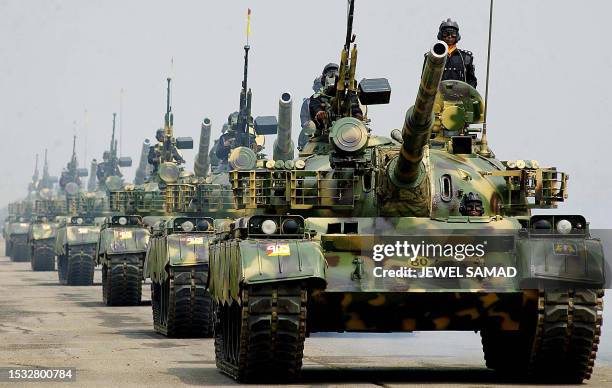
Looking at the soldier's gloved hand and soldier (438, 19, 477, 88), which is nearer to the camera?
soldier (438, 19, 477, 88)

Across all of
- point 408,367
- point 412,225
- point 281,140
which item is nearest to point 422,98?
point 412,225

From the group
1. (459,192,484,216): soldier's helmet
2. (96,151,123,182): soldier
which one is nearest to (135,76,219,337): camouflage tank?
(459,192,484,216): soldier's helmet

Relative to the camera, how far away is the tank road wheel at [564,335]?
17.3 m

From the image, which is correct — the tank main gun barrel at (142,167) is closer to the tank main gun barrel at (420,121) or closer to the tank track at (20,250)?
the tank track at (20,250)

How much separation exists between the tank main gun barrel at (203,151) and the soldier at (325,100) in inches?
737

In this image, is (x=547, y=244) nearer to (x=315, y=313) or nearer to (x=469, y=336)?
(x=315, y=313)

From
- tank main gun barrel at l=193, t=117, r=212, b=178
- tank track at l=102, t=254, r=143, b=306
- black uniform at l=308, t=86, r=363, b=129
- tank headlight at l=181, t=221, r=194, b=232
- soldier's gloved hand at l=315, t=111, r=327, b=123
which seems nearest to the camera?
soldier's gloved hand at l=315, t=111, r=327, b=123

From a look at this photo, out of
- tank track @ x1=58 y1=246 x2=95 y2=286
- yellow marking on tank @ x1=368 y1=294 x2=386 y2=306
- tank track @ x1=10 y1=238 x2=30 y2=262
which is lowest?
tank track @ x1=10 y1=238 x2=30 y2=262

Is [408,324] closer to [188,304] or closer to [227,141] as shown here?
[188,304]

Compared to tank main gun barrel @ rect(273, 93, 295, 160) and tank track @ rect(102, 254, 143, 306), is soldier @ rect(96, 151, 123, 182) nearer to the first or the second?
tank track @ rect(102, 254, 143, 306)

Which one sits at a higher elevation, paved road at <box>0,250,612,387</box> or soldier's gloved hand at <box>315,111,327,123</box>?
soldier's gloved hand at <box>315,111,327,123</box>

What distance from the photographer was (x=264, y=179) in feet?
64.3

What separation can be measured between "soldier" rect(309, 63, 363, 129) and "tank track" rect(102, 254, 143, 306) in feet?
39.8

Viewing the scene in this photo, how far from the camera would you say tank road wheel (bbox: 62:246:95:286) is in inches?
1859
